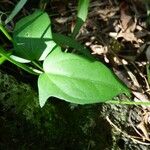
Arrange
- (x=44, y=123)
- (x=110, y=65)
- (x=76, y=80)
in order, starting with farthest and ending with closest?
(x=110, y=65) < (x=44, y=123) < (x=76, y=80)

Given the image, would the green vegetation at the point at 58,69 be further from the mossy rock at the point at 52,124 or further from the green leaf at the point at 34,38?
the mossy rock at the point at 52,124

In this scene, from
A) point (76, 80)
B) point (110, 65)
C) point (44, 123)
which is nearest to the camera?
point (76, 80)

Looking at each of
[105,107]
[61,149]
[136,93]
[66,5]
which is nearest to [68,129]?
[61,149]

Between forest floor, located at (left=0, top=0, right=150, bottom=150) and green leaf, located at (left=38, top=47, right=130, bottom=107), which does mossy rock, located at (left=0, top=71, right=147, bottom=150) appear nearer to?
forest floor, located at (left=0, top=0, right=150, bottom=150)

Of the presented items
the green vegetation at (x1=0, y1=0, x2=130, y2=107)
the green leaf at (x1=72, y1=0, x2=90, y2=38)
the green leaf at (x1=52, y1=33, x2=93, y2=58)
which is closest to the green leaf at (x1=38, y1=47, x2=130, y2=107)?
the green vegetation at (x1=0, y1=0, x2=130, y2=107)

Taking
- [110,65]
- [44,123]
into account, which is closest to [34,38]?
[44,123]

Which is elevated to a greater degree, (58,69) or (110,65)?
(58,69)

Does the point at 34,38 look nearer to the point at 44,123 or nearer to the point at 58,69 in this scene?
the point at 58,69
